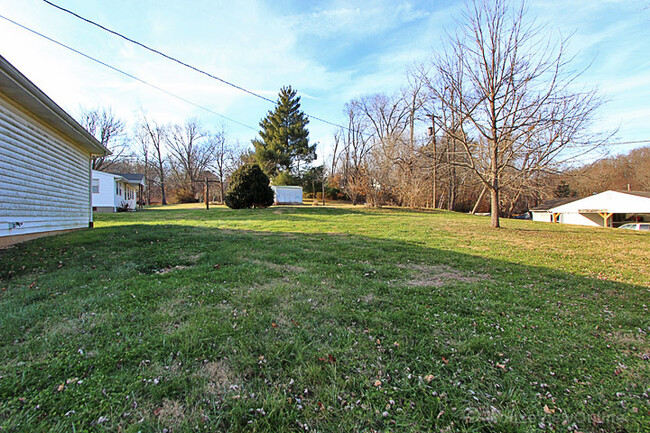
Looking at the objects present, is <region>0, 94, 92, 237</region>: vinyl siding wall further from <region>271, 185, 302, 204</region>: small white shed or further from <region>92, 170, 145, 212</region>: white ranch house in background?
<region>271, 185, 302, 204</region>: small white shed

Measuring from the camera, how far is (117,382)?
1.62 m

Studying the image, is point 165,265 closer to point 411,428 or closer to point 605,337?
point 411,428

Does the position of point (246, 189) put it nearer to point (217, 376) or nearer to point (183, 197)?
point (217, 376)

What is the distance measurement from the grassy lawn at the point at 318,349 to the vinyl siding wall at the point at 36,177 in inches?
90.8

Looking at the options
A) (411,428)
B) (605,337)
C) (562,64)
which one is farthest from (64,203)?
(562,64)

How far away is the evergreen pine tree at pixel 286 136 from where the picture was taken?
30766 mm

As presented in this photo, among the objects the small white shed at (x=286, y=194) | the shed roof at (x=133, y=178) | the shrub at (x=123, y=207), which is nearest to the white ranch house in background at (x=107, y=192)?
the shrub at (x=123, y=207)

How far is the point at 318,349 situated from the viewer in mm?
2023

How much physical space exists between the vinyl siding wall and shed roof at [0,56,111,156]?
0.18m

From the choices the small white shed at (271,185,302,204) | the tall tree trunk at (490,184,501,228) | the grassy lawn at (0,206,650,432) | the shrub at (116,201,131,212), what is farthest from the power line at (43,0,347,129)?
the shrub at (116,201,131,212)

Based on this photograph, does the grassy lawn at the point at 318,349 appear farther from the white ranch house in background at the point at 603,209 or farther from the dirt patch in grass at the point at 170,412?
the white ranch house in background at the point at 603,209

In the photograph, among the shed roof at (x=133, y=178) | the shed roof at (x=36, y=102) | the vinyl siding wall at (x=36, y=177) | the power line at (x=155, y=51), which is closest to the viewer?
the shed roof at (x=36, y=102)

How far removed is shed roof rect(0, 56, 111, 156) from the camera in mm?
4293

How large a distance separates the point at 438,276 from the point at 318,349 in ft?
8.65
